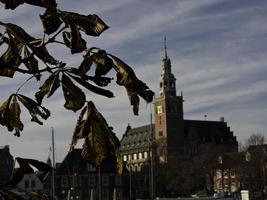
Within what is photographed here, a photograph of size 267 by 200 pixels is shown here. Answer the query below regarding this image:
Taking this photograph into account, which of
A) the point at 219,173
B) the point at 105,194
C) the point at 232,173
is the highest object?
the point at 219,173

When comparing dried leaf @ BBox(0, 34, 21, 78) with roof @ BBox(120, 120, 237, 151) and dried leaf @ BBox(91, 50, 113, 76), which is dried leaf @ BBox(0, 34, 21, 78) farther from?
roof @ BBox(120, 120, 237, 151)

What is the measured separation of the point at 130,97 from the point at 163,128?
408 ft

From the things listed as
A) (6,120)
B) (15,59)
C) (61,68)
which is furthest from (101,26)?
(6,120)

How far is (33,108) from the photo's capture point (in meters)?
2.13

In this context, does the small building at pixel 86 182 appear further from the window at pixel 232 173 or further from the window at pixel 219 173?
the window at pixel 219 173

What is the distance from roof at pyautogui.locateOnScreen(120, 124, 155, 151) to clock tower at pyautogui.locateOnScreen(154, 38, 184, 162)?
7.10m

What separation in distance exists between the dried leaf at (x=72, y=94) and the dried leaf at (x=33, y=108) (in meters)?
0.19

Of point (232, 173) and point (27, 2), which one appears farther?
point (232, 173)

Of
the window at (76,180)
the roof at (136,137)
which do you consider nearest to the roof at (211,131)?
the roof at (136,137)

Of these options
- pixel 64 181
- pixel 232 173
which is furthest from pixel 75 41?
pixel 232 173

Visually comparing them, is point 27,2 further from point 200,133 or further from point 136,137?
point 136,137

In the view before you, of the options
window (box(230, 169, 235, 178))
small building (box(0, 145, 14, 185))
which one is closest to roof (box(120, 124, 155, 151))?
window (box(230, 169, 235, 178))

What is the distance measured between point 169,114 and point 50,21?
12470 centimetres

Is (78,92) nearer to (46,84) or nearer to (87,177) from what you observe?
(46,84)
